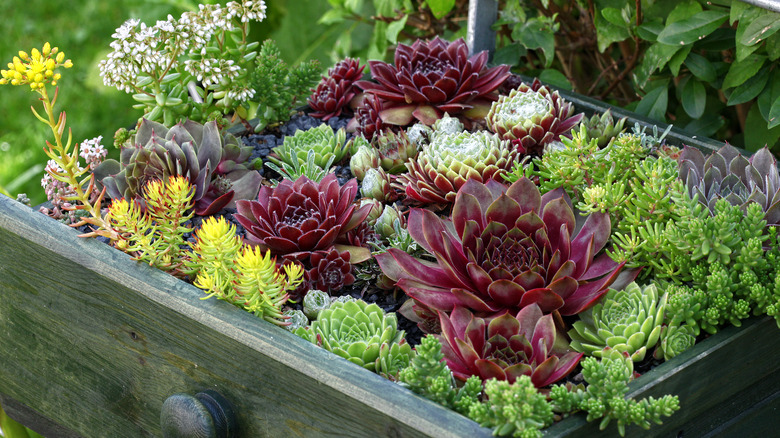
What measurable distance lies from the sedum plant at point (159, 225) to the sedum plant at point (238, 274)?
7cm

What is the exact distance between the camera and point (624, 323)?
1073mm

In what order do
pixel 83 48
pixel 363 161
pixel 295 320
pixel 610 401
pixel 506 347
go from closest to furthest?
pixel 610 401
pixel 506 347
pixel 295 320
pixel 363 161
pixel 83 48

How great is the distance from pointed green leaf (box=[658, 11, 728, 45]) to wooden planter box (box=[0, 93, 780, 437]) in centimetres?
19

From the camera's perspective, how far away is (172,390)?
1.22 metres

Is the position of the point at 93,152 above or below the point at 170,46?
below

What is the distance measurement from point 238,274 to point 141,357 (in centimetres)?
26

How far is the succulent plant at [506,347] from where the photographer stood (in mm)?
977

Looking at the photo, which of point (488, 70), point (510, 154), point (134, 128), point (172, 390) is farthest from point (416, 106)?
point (172, 390)

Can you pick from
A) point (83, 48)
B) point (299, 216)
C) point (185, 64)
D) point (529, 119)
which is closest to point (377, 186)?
point (299, 216)

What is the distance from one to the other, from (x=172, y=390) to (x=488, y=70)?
0.90 meters

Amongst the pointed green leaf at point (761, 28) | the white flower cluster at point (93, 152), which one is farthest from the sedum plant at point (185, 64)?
the pointed green leaf at point (761, 28)

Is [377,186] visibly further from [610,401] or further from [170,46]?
[610,401]

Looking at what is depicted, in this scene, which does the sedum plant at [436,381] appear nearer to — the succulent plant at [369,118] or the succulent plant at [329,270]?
the succulent plant at [329,270]

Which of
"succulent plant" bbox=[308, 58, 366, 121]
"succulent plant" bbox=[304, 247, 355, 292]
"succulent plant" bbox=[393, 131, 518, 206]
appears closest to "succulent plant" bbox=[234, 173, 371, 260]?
"succulent plant" bbox=[304, 247, 355, 292]
